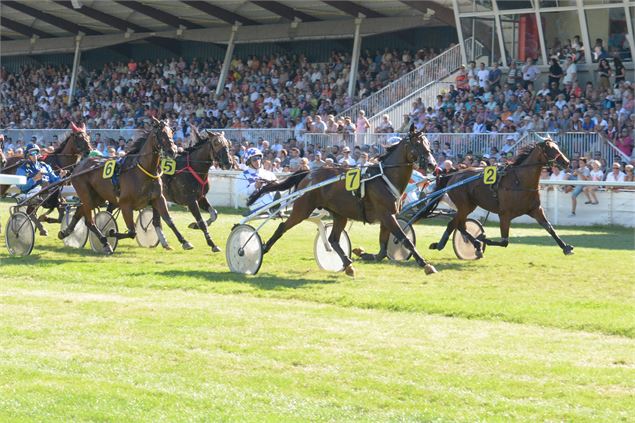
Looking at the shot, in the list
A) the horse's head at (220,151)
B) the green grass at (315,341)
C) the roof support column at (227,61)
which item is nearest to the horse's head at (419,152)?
the green grass at (315,341)

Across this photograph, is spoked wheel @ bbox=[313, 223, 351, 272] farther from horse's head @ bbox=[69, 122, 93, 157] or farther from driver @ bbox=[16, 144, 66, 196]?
Result: horse's head @ bbox=[69, 122, 93, 157]

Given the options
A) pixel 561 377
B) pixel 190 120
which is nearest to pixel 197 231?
pixel 561 377

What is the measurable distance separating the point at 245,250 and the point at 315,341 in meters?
4.64

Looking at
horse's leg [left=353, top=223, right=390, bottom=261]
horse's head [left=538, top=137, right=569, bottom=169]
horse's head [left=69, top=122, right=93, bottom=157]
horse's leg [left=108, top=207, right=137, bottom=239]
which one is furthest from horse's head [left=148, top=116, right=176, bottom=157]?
horse's head [left=538, top=137, right=569, bottom=169]

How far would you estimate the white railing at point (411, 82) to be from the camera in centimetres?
3180

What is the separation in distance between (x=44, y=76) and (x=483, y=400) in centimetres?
4291

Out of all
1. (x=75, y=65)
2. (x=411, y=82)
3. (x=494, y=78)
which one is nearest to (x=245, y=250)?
(x=494, y=78)

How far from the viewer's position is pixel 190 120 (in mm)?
37094

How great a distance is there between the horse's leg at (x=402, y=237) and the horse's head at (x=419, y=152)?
0.75 meters

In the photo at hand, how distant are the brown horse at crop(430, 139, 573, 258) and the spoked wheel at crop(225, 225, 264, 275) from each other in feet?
11.1

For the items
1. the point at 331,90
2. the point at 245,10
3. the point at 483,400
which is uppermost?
the point at 245,10

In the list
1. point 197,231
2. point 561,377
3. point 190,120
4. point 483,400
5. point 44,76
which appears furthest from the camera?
point 44,76

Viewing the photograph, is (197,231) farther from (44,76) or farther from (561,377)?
(44,76)

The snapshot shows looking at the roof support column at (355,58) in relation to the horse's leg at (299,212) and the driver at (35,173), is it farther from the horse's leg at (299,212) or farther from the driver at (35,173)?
the horse's leg at (299,212)
